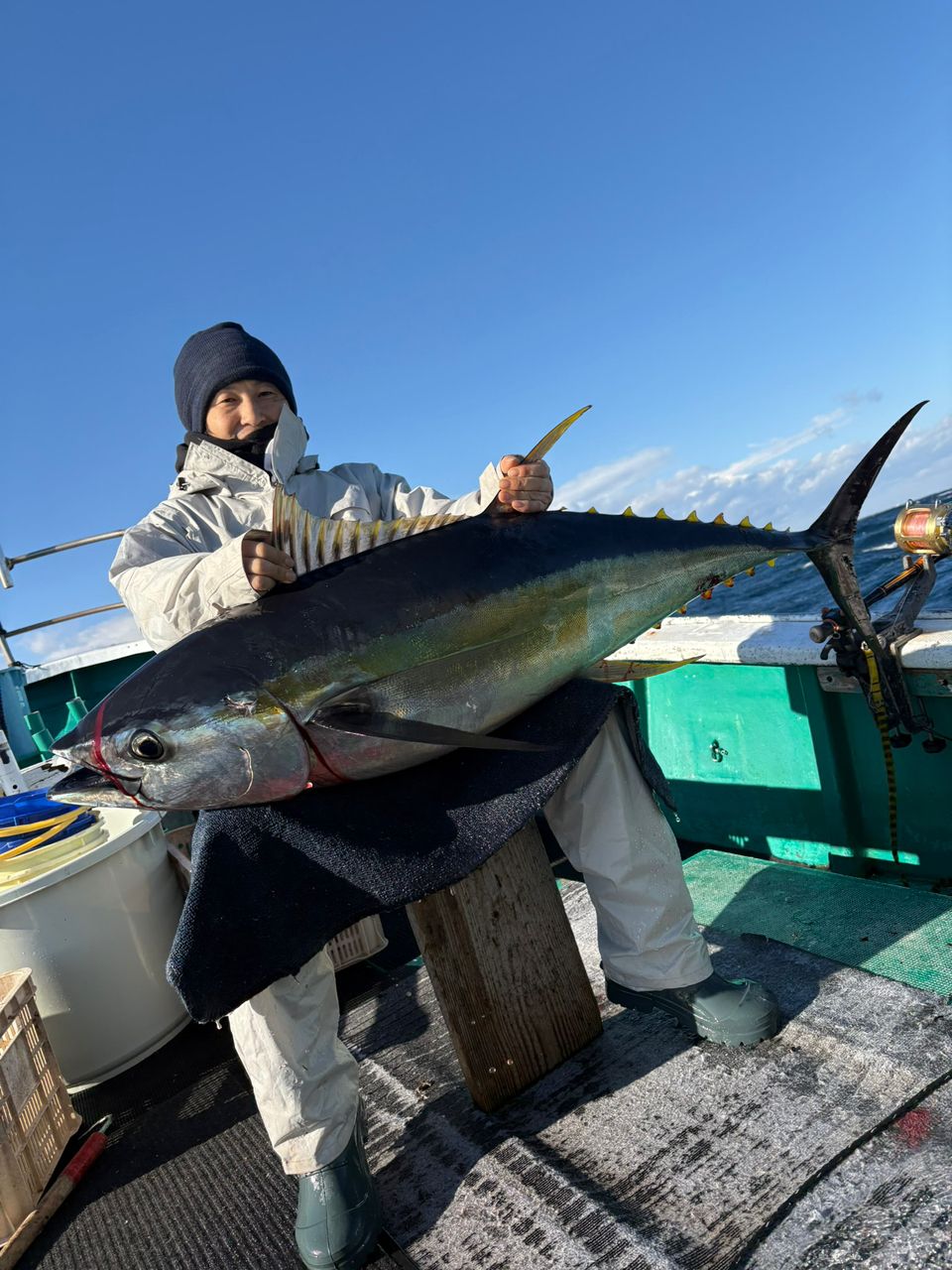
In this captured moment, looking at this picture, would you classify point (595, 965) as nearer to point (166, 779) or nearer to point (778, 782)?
point (778, 782)

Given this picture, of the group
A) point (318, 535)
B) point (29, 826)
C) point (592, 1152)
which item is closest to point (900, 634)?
point (592, 1152)

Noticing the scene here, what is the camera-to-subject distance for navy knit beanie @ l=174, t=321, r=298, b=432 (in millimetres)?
2553

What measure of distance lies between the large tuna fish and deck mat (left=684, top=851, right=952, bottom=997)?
117 centimetres

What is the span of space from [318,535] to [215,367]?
113 centimetres

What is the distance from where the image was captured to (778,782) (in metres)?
3.34

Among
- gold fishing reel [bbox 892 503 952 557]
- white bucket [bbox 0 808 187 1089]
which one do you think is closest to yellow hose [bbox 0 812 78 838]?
white bucket [bbox 0 808 187 1089]

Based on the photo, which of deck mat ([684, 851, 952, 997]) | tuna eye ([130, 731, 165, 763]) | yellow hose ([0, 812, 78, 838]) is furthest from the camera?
yellow hose ([0, 812, 78, 838])

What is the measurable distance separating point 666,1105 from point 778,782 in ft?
5.86

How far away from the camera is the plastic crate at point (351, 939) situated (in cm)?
312

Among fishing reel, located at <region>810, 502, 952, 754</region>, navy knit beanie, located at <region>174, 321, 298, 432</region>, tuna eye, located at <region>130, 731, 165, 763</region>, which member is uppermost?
navy knit beanie, located at <region>174, 321, 298, 432</region>

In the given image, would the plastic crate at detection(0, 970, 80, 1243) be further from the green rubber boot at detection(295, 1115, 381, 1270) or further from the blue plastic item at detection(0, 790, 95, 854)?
the green rubber boot at detection(295, 1115, 381, 1270)

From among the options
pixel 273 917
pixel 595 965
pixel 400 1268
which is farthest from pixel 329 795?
pixel 595 965

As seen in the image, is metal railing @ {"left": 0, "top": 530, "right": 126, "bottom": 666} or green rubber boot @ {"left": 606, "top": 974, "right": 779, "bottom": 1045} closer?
green rubber boot @ {"left": 606, "top": 974, "right": 779, "bottom": 1045}

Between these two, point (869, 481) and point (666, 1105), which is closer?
point (666, 1105)
